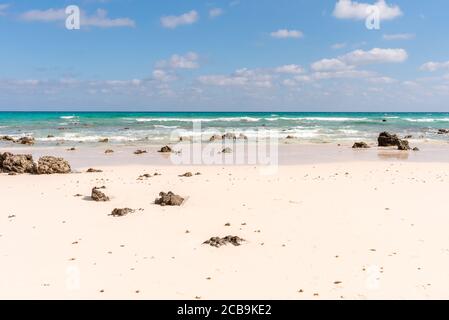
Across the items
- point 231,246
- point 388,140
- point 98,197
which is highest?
point 388,140

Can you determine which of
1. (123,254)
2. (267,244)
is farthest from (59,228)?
(267,244)

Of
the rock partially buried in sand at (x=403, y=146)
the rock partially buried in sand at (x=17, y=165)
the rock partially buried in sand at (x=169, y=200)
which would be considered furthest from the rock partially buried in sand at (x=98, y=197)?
the rock partially buried in sand at (x=403, y=146)

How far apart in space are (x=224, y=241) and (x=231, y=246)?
0.16m

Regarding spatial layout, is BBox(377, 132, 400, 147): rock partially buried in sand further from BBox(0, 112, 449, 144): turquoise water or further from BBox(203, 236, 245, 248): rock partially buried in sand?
BBox(203, 236, 245, 248): rock partially buried in sand

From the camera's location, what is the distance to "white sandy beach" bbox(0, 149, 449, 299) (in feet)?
18.2

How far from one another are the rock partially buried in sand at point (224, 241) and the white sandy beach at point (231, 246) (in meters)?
0.14

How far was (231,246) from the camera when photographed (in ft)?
23.2

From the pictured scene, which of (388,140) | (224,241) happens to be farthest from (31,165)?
Answer: (388,140)

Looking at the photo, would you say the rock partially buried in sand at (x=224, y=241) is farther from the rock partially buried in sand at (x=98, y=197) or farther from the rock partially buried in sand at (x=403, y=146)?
the rock partially buried in sand at (x=403, y=146)

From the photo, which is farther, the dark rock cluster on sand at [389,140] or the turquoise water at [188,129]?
the turquoise water at [188,129]

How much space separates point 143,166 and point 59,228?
860 centimetres

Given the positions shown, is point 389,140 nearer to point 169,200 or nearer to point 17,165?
point 169,200

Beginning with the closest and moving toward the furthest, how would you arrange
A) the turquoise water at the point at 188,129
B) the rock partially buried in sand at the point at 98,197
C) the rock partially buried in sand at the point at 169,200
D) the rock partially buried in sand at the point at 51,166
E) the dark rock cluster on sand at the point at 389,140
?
the rock partially buried in sand at the point at 169,200, the rock partially buried in sand at the point at 98,197, the rock partially buried in sand at the point at 51,166, the dark rock cluster on sand at the point at 389,140, the turquoise water at the point at 188,129

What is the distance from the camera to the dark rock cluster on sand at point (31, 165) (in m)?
14.3
